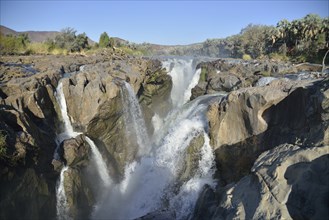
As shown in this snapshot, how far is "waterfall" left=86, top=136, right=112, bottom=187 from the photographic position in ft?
49.0

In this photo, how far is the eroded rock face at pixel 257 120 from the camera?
9.12 metres

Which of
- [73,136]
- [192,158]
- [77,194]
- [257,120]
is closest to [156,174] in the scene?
[192,158]

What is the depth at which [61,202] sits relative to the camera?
1208 centimetres

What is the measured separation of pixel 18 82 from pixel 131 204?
8.10 metres

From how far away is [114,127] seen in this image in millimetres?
17062

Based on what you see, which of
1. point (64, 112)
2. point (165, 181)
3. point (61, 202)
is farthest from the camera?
point (64, 112)

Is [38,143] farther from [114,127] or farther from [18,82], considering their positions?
[114,127]

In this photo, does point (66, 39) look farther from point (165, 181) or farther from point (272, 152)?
point (272, 152)

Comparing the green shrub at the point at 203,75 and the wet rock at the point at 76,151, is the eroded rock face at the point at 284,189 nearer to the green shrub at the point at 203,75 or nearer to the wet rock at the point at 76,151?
the wet rock at the point at 76,151

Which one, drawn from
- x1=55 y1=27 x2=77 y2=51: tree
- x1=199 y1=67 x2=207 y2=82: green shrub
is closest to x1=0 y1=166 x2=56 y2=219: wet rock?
x1=199 y1=67 x2=207 y2=82: green shrub

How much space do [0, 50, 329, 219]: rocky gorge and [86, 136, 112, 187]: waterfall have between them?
90mm

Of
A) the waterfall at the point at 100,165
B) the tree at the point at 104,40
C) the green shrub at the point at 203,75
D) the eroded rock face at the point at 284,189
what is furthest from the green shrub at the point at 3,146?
the tree at the point at 104,40

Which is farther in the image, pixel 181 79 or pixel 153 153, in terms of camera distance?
pixel 181 79

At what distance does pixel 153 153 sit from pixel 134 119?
319 centimetres
